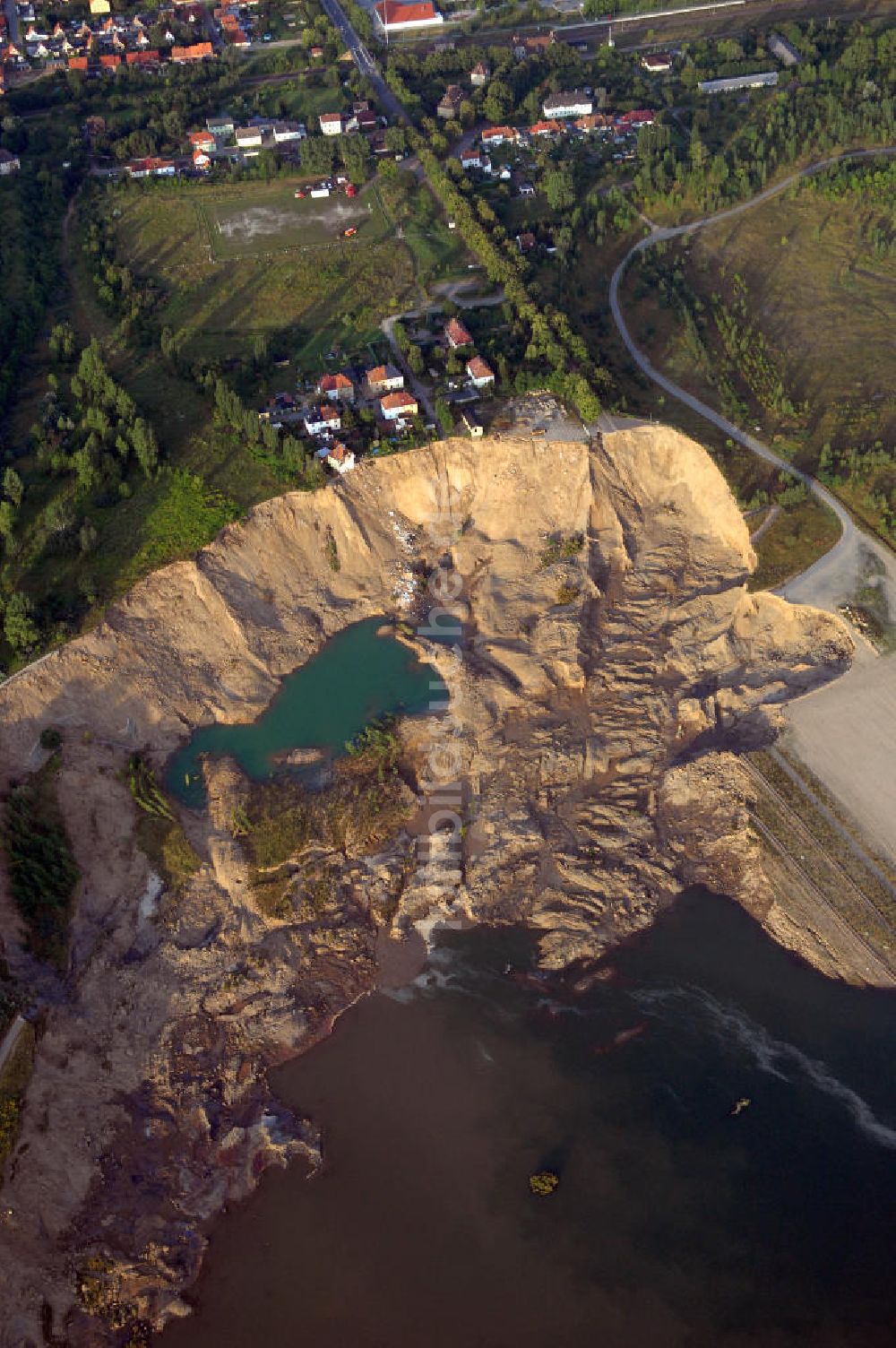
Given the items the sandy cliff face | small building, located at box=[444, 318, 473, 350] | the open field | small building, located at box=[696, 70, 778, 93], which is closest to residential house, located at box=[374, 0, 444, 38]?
small building, located at box=[696, 70, 778, 93]

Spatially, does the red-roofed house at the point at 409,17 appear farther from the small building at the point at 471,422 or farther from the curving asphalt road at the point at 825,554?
the small building at the point at 471,422

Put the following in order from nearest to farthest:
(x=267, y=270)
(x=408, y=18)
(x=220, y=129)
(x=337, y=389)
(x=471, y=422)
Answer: (x=471, y=422)
(x=337, y=389)
(x=267, y=270)
(x=220, y=129)
(x=408, y=18)

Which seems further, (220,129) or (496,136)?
(220,129)

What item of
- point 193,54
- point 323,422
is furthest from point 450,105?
point 323,422

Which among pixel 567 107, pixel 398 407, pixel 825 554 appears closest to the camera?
pixel 825 554

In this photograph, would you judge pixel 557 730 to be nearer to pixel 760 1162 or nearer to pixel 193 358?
pixel 760 1162

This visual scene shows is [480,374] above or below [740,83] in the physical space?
below

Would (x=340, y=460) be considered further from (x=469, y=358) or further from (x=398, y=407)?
(x=469, y=358)
